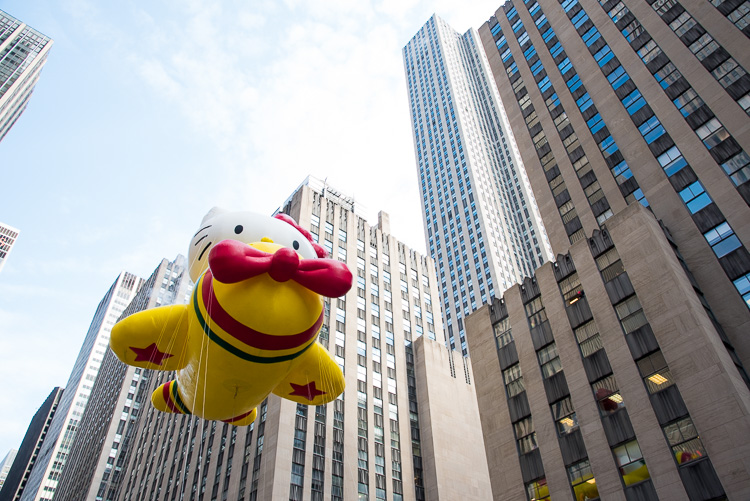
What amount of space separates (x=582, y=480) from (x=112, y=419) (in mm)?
76935

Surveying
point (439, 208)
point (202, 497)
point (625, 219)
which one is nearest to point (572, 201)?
point (625, 219)

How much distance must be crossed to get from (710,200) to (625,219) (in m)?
5.12

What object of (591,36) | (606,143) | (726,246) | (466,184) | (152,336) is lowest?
(152,336)

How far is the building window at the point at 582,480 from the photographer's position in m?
23.8

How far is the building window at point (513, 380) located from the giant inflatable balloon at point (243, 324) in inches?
871

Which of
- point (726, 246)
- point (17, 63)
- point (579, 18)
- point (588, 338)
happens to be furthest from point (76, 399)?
point (726, 246)

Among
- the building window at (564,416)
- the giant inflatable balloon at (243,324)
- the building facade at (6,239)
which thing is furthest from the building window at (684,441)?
the building facade at (6,239)

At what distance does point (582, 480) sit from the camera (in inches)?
958

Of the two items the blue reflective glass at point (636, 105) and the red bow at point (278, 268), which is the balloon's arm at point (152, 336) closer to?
the red bow at point (278, 268)

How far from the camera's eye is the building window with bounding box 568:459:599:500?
78.0ft

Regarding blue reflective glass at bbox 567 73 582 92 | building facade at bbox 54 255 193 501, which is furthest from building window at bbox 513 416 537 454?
building facade at bbox 54 255 193 501

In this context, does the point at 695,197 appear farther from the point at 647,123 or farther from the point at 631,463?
the point at 631,463

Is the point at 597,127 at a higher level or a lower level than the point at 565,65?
lower

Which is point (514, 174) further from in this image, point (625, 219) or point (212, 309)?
point (212, 309)
